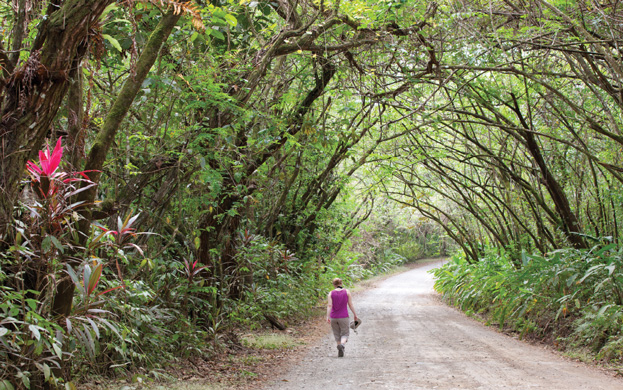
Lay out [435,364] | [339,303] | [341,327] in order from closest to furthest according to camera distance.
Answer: [435,364] < [341,327] < [339,303]

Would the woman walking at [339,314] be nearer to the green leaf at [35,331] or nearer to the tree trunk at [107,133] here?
the tree trunk at [107,133]

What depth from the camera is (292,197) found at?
12359mm

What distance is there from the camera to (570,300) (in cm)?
814

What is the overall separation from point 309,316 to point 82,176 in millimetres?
9632

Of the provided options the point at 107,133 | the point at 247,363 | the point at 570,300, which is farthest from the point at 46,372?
the point at 570,300

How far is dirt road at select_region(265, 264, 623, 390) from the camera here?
540 centimetres

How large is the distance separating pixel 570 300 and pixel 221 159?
629 cm

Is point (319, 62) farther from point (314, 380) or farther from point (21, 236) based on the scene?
point (21, 236)

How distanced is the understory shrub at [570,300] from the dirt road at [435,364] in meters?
0.49

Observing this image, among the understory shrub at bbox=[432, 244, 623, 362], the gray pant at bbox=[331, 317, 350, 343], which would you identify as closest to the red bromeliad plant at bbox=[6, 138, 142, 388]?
the gray pant at bbox=[331, 317, 350, 343]

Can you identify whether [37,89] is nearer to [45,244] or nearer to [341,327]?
[45,244]

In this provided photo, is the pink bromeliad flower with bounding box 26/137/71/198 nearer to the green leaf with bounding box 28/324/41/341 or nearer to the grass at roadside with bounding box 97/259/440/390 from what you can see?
the green leaf with bounding box 28/324/41/341

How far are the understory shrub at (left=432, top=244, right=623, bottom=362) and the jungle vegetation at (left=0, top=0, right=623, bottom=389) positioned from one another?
0.05 metres

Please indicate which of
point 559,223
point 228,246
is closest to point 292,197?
point 228,246
